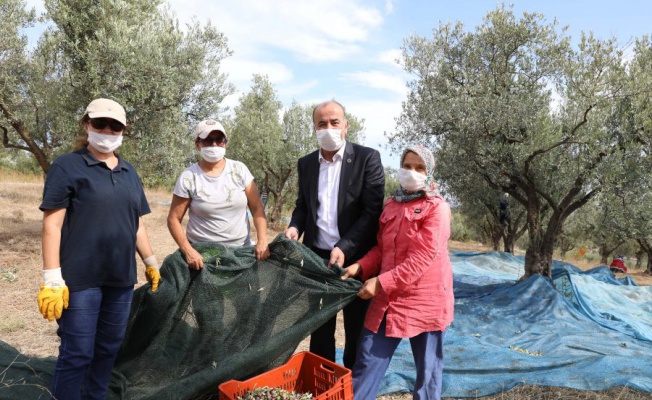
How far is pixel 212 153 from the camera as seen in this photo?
3.29 m

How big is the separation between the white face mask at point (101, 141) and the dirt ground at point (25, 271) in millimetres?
3088

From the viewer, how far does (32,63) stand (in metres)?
9.52

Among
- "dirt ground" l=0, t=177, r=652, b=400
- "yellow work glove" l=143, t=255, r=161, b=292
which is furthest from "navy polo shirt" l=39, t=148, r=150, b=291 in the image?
"dirt ground" l=0, t=177, r=652, b=400

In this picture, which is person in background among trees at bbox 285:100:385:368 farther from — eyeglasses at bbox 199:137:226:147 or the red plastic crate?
eyeglasses at bbox 199:137:226:147

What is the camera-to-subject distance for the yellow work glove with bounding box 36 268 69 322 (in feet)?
7.70

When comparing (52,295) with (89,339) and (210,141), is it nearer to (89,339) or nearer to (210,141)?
(89,339)

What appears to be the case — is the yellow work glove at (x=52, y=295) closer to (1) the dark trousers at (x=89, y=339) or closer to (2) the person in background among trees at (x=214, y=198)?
(1) the dark trousers at (x=89, y=339)

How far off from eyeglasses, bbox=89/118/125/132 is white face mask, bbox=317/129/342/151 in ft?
4.34

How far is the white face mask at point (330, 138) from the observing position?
3135mm

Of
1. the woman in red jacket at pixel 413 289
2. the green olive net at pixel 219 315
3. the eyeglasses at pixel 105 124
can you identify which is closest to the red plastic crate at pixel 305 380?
the green olive net at pixel 219 315

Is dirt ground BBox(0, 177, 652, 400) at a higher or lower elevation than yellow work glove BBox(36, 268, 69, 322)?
lower

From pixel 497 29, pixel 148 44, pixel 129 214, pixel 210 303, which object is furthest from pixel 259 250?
pixel 497 29

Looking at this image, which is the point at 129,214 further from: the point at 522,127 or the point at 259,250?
the point at 522,127

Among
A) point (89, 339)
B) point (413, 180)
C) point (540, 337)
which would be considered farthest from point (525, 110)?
point (89, 339)
